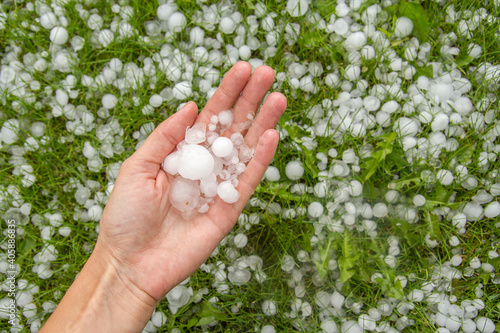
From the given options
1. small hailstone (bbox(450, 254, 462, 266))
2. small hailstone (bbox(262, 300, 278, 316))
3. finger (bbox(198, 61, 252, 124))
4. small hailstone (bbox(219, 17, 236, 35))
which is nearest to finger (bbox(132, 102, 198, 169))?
finger (bbox(198, 61, 252, 124))

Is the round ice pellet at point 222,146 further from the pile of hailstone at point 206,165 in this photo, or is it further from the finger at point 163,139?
the finger at point 163,139

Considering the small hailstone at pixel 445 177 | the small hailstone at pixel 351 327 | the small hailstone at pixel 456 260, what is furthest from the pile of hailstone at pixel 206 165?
the small hailstone at pixel 456 260

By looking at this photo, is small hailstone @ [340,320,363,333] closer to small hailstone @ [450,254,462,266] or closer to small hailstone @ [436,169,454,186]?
small hailstone @ [450,254,462,266]

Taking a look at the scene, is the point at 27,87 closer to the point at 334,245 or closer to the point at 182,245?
the point at 182,245

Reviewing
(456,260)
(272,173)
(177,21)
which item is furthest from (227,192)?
(456,260)

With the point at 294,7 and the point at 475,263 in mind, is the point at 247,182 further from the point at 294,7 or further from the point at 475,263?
the point at 475,263

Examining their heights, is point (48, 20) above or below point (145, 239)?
above
